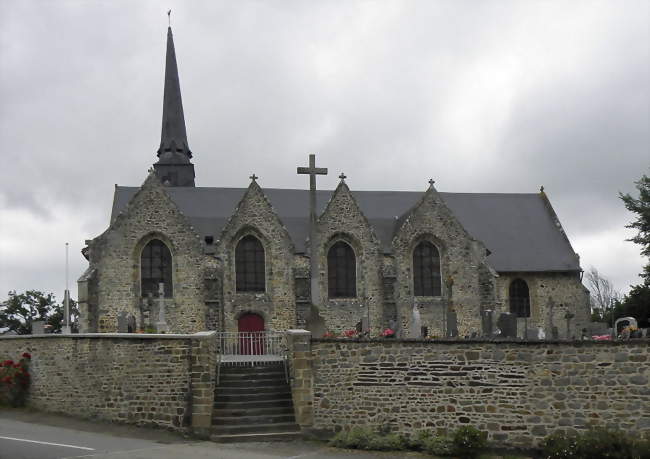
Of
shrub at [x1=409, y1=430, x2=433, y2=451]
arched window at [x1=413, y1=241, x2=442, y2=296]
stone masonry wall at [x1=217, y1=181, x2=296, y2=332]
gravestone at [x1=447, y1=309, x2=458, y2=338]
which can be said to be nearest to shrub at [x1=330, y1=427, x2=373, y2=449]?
shrub at [x1=409, y1=430, x2=433, y2=451]

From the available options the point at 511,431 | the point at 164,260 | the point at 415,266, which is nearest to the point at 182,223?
the point at 164,260

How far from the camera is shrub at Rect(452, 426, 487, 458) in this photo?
15.3 m

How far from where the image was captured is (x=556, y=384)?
16.0 metres

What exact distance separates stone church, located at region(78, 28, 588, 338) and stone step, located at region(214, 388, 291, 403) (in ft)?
27.3

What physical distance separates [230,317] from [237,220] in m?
3.81

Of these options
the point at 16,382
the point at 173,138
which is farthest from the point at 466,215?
the point at 16,382

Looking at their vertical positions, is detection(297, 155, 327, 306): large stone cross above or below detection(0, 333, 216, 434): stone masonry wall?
above

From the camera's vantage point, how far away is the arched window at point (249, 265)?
29.4m

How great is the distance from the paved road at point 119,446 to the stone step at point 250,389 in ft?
5.21

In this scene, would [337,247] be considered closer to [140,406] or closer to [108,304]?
[108,304]

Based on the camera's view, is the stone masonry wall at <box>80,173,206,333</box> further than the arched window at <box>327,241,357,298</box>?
No

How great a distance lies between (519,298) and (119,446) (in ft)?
73.7

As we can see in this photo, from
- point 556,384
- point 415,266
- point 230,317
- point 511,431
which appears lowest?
point 511,431

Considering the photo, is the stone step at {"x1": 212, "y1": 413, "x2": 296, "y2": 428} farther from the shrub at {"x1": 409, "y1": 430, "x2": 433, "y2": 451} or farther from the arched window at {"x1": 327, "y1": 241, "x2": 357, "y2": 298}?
the arched window at {"x1": 327, "y1": 241, "x2": 357, "y2": 298}
